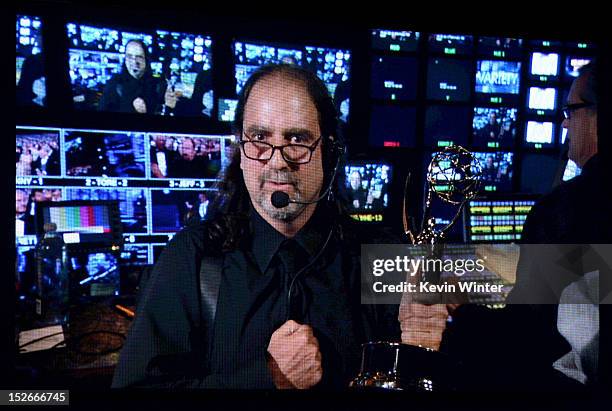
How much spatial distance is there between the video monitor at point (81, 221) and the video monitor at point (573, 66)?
1.66m

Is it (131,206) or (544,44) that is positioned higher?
(544,44)

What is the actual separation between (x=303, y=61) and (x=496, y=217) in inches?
34.2

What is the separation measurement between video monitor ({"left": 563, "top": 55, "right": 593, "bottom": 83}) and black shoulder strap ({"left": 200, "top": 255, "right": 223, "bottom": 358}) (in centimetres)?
140

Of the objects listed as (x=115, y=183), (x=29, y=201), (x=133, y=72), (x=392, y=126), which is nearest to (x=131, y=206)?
(x=115, y=183)

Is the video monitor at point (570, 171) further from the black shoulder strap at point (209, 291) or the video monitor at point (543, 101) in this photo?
the black shoulder strap at point (209, 291)

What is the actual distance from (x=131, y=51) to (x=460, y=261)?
1.31 metres

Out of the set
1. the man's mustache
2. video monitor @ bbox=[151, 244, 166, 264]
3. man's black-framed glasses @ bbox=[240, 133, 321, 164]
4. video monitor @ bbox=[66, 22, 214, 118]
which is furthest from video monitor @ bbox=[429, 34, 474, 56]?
video monitor @ bbox=[151, 244, 166, 264]

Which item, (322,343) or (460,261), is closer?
(322,343)

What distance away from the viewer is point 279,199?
172 cm

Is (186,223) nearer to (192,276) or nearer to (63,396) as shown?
(192,276)

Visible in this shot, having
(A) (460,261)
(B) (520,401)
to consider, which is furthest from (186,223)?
(B) (520,401)

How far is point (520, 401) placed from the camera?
1938mm

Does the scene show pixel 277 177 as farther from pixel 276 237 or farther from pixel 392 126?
pixel 392 126

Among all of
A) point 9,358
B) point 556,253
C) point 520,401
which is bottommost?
point 520,401
